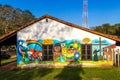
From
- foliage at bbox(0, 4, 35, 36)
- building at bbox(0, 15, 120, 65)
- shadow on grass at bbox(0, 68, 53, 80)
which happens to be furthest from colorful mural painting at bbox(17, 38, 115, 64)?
foliage at bbox(0, 4, 35, 36)

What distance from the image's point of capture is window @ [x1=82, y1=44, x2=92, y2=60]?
21.3m

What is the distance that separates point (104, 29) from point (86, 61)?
7145 centimetres

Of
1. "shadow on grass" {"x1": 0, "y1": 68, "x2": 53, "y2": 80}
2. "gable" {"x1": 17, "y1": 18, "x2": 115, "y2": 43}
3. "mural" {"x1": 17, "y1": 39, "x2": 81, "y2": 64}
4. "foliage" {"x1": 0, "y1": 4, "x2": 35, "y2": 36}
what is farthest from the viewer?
"foliage" {"x1": 0, "y1": 4, "x2": 35, "y2": 36}

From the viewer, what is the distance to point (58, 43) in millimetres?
21297

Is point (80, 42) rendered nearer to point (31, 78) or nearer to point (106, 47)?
point (106, 47)

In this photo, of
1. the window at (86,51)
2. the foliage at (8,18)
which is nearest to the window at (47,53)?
the window at (86,51)

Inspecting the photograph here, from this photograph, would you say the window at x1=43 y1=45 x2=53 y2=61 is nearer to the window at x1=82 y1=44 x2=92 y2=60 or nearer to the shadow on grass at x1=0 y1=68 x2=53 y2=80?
the window at x1=82 y1=44 x2=92 y2=60

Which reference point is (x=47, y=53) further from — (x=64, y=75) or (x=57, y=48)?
(x=64, y=75)

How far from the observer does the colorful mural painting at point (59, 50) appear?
21266mm

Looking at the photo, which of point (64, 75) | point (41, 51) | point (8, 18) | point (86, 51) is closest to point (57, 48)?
point (41, 51)

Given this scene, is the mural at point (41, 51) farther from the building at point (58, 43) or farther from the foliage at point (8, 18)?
the foliage at point (8, 18)

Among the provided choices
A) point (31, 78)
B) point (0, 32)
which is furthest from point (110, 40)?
point (0, 32)

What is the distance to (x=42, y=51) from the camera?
70.1 ft

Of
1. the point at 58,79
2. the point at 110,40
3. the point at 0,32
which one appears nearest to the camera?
the point at 58,79
